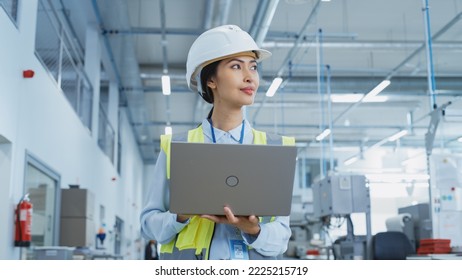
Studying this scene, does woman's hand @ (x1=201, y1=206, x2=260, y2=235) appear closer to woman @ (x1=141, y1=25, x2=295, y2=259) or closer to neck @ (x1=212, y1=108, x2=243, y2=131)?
woman @ (x1=141, y1=25, x2=295, y2=259)

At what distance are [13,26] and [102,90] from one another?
7.67 m

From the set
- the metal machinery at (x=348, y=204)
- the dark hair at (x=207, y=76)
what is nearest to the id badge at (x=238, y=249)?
the dark hair at (x=207, y=76)

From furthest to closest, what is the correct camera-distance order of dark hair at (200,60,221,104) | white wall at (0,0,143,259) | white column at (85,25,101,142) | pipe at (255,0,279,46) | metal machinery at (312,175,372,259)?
white column at (85,25,101,142)
pipe at (255,0,279,46)
metal machinery at (312,175,372,259)
white wall at (0,0,143,259)
dark hair at (200,60,221,104)

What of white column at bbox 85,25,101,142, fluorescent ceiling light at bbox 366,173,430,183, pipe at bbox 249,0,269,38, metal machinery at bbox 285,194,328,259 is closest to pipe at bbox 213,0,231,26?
pipe at bbox 249,0,269,38

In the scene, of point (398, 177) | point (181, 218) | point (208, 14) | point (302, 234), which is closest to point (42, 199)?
point (208, 14)

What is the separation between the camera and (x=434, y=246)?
17.3 ft

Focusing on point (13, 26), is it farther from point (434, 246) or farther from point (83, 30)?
point (83, 30)

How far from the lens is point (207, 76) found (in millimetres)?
1466

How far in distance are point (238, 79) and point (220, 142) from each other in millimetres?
158

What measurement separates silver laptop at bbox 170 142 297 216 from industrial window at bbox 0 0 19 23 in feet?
14.6

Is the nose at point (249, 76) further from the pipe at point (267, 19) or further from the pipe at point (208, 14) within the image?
the pipe at point (208, 14)

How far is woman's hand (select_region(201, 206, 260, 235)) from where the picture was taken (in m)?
1.21

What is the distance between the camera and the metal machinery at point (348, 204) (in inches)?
263

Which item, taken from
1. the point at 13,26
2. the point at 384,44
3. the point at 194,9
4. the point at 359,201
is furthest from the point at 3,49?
the point at 384,44
